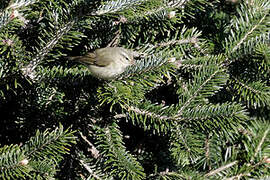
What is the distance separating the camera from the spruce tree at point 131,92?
155 centimetres

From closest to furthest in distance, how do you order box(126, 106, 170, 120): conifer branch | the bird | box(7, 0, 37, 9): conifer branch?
box(7, 0, 37, 9): conifer branch → box(126, 106, 170, 120): conifer branch → the bird

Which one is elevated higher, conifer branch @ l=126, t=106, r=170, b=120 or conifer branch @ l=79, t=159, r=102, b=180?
conifer branch @ l=126, t=106, r=170, b=120

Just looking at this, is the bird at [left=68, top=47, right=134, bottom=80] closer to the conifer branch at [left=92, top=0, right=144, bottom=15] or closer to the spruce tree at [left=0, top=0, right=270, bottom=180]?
the spruce tree at [left=0, top=0, right=270, bottom=180]

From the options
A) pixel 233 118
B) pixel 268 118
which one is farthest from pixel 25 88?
pixel 268 118

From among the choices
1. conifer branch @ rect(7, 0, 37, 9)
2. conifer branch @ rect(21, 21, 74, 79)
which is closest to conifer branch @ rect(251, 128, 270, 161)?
conifer branch @ rect(21, 21, 74, 79)

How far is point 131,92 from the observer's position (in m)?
1.78

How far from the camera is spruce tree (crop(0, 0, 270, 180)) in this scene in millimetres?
1555

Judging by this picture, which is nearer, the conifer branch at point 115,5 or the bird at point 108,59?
the conifer branch at point 115,5

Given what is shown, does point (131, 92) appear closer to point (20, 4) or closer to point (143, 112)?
point (143, 112)

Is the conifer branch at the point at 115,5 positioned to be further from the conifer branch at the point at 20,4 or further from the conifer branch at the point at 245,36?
the conifer branch at the point at 245,36

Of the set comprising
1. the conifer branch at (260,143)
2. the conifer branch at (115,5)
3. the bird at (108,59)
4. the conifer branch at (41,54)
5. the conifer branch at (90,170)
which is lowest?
the conifer branch at (90,170)

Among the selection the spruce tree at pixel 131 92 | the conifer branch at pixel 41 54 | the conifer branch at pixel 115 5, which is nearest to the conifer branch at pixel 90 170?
the spruce tree at pixel 131 92

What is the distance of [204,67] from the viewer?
1.92m

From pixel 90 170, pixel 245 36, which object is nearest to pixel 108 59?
pixel 90 170
